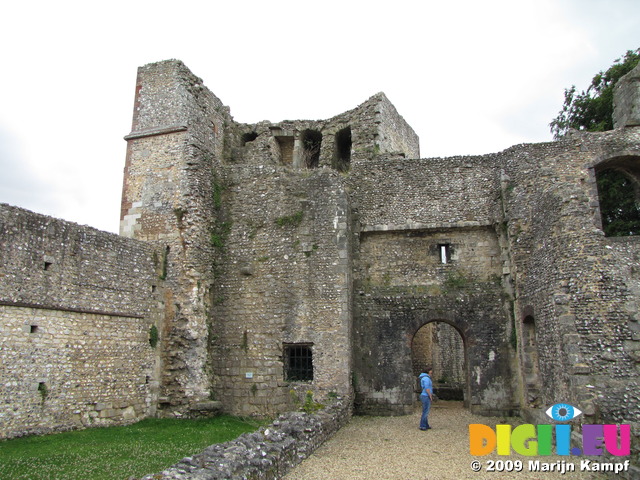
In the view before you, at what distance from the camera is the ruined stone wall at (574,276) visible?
9.41 meters

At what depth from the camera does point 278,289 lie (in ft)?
42.8

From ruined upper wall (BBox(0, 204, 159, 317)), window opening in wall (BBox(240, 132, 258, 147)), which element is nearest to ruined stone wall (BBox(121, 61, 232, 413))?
ruined upper wall (BBox(0, 204, 159, 317))

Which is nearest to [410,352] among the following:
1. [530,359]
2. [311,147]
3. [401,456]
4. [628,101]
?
[530,359]

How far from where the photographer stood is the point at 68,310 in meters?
10.4

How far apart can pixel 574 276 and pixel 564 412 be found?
2.64 meters

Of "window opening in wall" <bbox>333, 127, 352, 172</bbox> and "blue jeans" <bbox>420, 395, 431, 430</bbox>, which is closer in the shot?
"blue jeans" <bbox>420, 395, 431, 430</bbox>

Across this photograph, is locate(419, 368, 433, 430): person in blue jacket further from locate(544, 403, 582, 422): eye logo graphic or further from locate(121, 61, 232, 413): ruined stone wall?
locate(121, 61, 232, 413): ruined stone wall

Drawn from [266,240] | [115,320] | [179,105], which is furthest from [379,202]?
[115,320]

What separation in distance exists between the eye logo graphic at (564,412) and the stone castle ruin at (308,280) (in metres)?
0.16

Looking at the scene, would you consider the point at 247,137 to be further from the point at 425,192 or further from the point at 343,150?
the point at 425,192

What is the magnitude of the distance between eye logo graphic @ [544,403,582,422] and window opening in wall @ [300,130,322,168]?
11859 mm

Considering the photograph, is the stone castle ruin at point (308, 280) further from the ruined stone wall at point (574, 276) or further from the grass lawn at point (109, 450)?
the grass lawn at point (109, 450)

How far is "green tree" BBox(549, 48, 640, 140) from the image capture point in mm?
18906

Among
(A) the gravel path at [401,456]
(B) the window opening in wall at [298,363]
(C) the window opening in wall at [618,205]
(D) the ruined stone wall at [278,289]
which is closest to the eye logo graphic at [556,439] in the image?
(A) the gravel path at [401,456]
